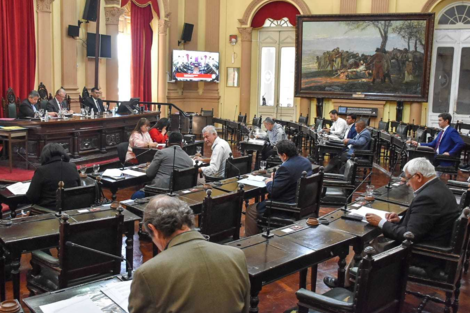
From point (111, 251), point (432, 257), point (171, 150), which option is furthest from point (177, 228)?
point (171, 150)

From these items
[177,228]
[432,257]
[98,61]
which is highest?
[98,61]

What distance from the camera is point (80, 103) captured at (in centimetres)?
1176

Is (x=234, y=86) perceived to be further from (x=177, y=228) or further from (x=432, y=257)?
(x=177, y=228)

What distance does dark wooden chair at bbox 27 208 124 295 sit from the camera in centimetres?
316

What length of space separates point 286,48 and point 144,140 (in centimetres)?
890

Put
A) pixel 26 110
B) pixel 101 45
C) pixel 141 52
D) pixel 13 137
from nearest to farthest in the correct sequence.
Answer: pixel 13 137 < pixel 26 110 < pixel 101 45 < pixel 141 52

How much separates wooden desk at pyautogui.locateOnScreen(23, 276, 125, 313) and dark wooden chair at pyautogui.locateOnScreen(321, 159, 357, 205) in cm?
418

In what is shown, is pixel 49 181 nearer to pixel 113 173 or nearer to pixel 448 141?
pixel 113 173

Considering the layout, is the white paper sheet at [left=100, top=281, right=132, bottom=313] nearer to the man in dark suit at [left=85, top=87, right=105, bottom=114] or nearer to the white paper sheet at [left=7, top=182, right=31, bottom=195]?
the white paper sheet at [left=7, top=182, right=31, bottom=195]

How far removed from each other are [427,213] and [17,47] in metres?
9.13

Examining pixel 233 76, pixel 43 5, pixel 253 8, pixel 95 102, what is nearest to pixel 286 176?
pixel 95 102

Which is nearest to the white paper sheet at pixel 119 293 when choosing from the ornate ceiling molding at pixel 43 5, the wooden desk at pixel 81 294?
the wooden desk at pixel 81 294

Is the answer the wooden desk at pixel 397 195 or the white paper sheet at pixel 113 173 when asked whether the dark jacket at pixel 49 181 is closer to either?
the white paper sheet at pixel 113 173

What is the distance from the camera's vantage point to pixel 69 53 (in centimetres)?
1135
